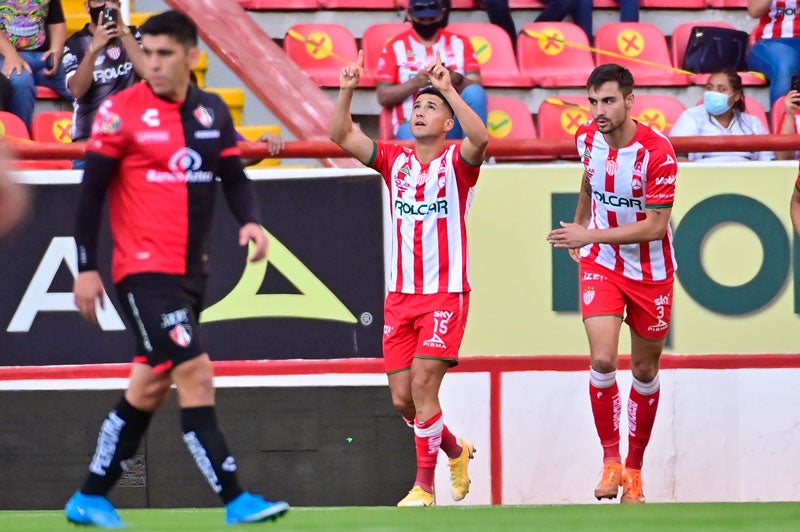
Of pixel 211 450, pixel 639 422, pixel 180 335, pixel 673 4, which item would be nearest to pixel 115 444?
pixel 211 450

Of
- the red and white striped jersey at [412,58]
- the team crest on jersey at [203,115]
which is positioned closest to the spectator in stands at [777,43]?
the red and white striped jersey at [412,58]

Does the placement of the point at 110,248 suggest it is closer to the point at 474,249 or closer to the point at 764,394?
the point at 474,249

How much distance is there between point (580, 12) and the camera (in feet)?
39.6

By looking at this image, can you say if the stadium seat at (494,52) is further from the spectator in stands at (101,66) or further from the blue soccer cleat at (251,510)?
the blue soccer cleat at (251,510)

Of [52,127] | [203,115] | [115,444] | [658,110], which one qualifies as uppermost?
[203,115]

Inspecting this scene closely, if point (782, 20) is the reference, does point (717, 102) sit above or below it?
below

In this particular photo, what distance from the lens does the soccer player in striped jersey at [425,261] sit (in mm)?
7484

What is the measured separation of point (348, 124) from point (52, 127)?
296 cm

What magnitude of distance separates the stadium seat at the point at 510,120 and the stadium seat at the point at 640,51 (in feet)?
4.21

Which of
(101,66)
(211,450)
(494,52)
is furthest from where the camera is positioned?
(494,52)

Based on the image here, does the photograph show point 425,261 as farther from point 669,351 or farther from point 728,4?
point 728,4

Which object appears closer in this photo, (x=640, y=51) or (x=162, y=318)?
(x=162, y=318)

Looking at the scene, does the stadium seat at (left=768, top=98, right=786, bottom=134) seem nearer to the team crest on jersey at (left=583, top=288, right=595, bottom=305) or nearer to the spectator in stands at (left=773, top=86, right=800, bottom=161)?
the spectator in stands at (left=773, top=86, right=800, bottom=161)

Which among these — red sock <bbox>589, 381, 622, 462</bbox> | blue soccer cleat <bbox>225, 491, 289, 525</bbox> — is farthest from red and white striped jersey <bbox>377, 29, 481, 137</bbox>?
blue soccer cleat <bbox>225, 491, 289, 525</bbox>
